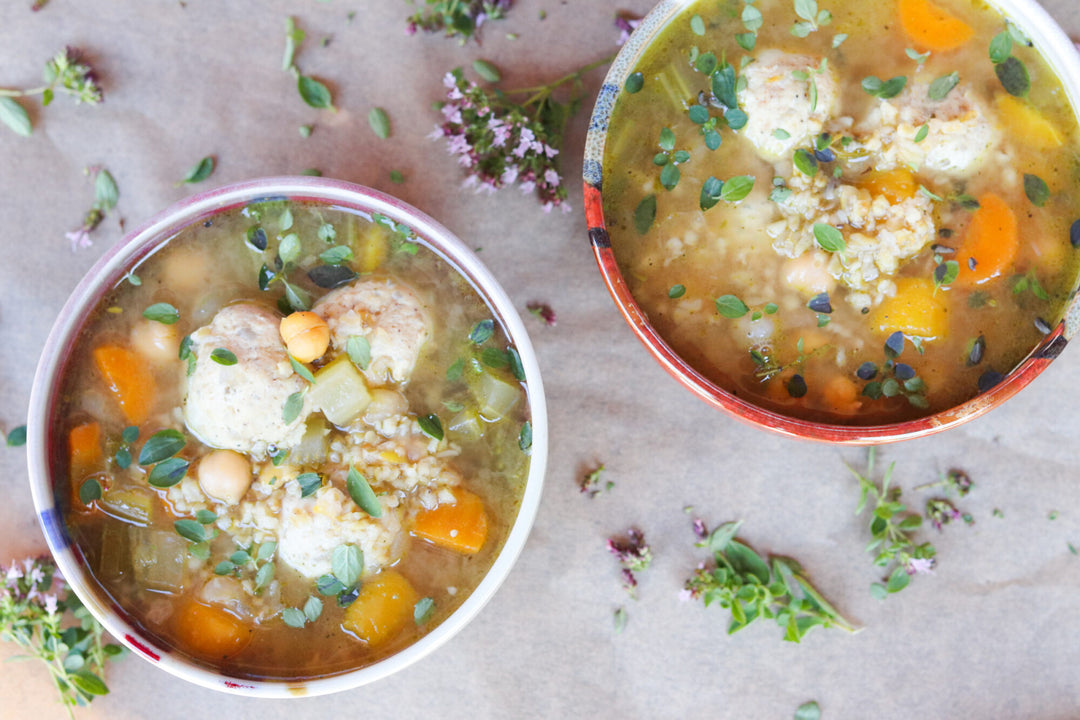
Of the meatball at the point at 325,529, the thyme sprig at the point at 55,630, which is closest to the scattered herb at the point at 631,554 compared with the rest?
the meatball at the point at 325,529

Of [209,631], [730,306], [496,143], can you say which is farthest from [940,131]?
[209,631]

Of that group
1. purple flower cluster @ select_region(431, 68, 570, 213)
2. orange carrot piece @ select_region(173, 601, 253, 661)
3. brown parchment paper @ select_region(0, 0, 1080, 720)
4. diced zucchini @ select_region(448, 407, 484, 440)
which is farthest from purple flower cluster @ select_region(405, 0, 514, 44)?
orange carrot piece @ select_region(173, 601, 253, 661)

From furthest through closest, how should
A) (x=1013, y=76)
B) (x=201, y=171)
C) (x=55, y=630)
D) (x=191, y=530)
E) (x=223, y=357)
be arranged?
(x=201, y=171)
(x=55, y=630)
(x=1013, y=76)
(x=191, y=530)
(x=223, y=357)

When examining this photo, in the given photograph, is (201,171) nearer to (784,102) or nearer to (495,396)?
(495,396)

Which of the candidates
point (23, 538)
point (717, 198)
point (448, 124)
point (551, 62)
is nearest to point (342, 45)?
point (448, 124)

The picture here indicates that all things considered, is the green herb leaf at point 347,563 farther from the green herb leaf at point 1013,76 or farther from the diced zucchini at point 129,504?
the green herb leaf at point 1013,76

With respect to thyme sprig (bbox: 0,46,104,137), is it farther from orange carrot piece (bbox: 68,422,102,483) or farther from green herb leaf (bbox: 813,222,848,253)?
green herb leaf (bbox: 813,222,848,253)

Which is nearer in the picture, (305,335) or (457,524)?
(305,335)
